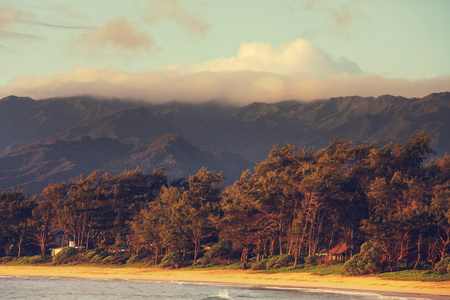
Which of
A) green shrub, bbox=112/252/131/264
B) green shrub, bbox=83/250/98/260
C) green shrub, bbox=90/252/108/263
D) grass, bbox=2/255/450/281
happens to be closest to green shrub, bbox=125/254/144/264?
grass, bbox=2/255/450/281

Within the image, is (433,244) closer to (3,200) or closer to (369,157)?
(369,157)

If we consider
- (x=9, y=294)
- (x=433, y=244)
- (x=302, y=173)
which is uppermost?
(x=302, y=173)

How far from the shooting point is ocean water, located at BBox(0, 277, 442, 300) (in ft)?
199

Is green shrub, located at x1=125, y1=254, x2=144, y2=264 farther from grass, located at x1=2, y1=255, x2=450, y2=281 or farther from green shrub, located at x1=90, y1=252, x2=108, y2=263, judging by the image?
green shrub, located at x1=90, y1=252, x2=108, y2=263

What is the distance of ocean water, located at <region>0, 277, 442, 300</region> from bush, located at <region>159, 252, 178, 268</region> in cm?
1039

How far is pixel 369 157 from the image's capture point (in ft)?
304

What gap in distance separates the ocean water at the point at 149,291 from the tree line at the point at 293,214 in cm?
1060

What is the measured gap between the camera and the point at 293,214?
84625 mm

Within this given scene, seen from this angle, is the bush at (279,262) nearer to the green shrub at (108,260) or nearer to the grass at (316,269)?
the grass at (316,269)

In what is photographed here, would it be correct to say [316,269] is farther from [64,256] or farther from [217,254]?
[64,256]

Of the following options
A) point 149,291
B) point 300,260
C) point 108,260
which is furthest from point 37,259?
point 300,260

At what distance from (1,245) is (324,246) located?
56.6 metres

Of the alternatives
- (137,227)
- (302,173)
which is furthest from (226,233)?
(137,227)

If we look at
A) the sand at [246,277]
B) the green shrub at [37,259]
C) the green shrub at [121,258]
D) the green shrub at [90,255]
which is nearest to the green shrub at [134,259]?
the green shrub at [121,258]
